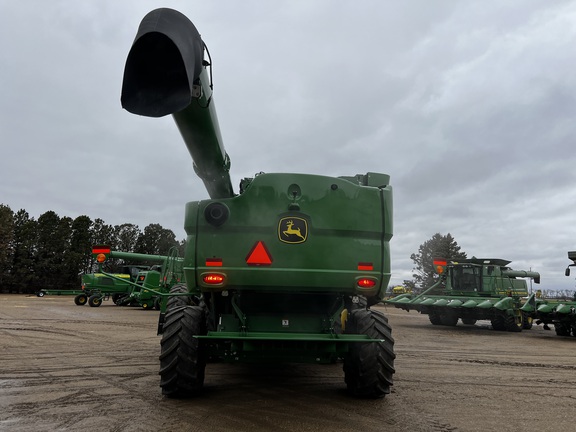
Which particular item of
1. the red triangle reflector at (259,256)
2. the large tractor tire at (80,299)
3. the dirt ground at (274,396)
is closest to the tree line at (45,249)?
the large tractor tire at (80,299)

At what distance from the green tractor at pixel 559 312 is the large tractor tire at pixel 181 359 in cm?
1366

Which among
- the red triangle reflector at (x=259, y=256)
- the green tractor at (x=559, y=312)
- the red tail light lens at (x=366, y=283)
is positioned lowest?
the green tractor at (x=559, y=312)

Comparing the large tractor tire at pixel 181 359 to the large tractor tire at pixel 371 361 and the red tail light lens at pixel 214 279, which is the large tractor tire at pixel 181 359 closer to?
the red tail light lens at pixel 214 279

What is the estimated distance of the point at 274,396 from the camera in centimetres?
550

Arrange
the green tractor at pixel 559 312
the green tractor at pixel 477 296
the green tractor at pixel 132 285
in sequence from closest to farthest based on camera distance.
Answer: the green tractor at pixel 559 312, the green tractor at pixel 477 296, the green tractor at pixel 132 285

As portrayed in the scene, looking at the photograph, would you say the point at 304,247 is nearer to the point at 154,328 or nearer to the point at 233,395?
the point at 233,395

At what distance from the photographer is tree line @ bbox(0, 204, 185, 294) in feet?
192

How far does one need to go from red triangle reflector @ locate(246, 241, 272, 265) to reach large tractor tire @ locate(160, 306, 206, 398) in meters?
1.00

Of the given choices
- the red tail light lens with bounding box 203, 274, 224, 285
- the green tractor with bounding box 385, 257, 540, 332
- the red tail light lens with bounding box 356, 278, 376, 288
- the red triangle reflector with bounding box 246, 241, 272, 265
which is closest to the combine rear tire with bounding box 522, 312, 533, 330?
the green tractor with bounding box 385, 257, 540, 332

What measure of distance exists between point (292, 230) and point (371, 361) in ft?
5.78

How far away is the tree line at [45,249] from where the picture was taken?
5850 centimetres

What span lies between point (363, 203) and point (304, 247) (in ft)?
2.88

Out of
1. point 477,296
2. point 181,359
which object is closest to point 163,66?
point 181,359

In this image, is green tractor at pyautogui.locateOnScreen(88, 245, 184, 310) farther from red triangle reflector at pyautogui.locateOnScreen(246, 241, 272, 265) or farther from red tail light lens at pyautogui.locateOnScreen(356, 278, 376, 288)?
red tail light lens at pyautogui.locateOnScreen(356, 278, 376, 288)
